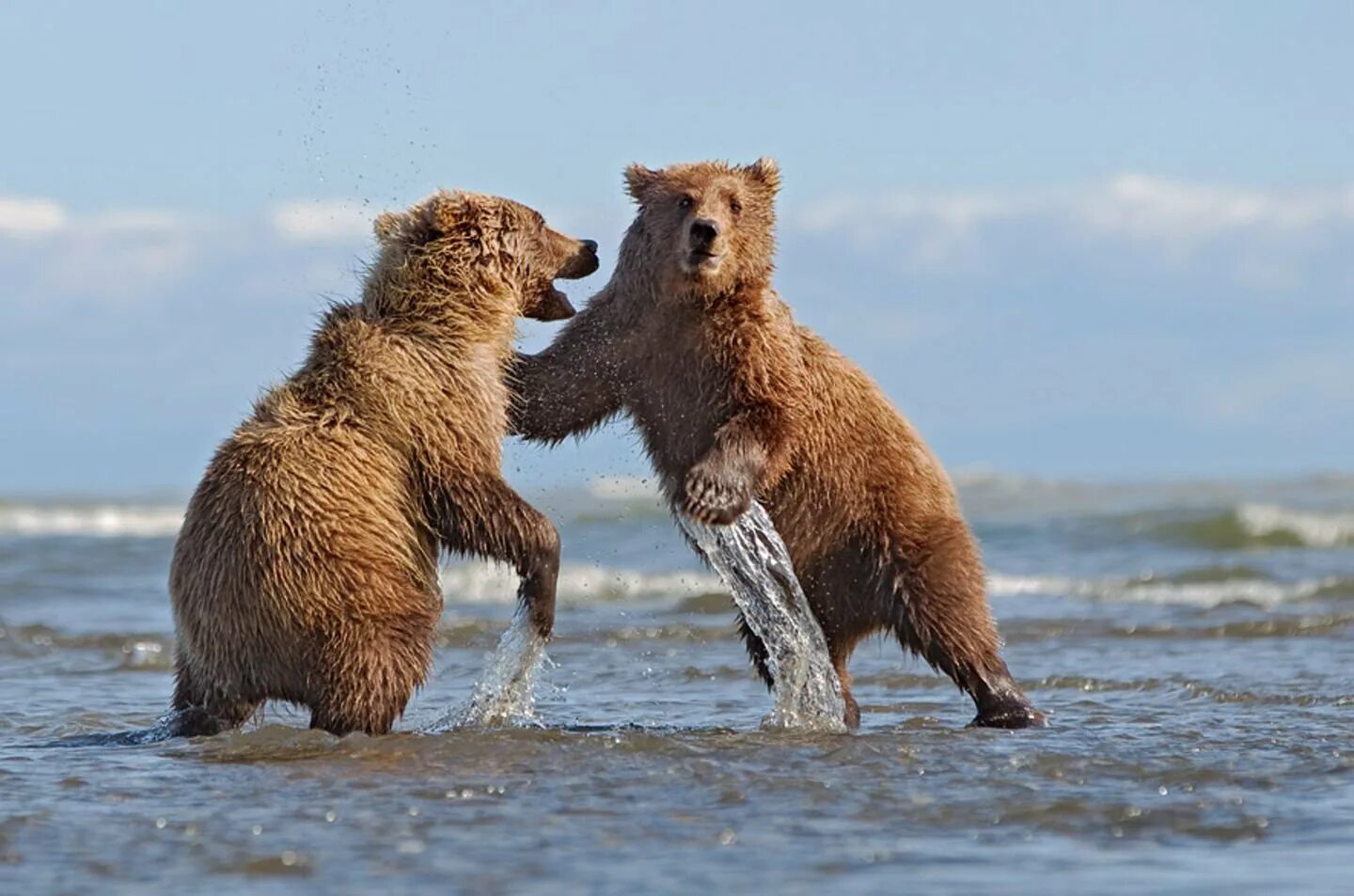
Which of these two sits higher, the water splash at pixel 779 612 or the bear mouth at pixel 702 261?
the bear mouth at pixel 702 261

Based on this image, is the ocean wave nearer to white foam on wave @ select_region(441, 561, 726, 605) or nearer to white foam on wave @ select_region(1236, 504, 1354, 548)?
white foam on wave @ select_region(1236, 504, 1354, 548)

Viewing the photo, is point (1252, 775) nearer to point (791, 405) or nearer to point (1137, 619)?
point (791, 405)

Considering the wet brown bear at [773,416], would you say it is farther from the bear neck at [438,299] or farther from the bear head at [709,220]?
the bear neck at [438,299]

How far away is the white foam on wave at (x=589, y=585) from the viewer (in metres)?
16.2

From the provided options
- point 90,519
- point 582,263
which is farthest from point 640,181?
point 90,519

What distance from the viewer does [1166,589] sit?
52.5ft

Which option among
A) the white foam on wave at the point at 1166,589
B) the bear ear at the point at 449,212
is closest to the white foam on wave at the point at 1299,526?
the white foam on wave at the point at 1166,589

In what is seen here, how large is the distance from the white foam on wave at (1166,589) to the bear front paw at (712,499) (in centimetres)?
768

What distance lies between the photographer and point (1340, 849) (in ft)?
17.0

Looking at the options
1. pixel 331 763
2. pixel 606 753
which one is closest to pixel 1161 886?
pixel 606 753

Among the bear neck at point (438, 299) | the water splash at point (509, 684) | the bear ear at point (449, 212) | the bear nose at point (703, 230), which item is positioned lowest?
the water splash at point (509, 684)

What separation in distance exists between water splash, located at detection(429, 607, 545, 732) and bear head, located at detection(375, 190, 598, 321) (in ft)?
3.94

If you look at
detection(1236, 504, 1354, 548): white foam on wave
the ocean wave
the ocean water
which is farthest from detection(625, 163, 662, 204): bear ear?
detection(1236, 504, 1354, 548): white foam on wave

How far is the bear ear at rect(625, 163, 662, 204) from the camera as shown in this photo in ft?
25.3
